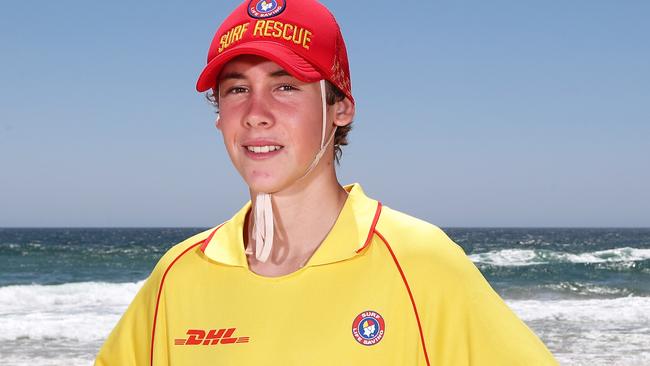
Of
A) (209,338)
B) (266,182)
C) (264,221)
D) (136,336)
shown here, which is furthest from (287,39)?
→ (136,336)

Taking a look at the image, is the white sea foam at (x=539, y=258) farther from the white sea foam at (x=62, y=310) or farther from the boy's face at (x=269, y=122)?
the boy's face at (x=269, y=122)

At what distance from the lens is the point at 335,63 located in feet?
5.49

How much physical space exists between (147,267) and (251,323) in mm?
29399

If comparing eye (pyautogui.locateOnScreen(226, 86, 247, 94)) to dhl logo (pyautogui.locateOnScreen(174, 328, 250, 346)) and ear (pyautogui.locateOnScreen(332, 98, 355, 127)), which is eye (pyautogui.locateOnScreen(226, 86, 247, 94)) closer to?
ear (pyautogui.locateOnScreen(332, 98, 355, 127))

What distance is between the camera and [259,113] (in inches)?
63.7

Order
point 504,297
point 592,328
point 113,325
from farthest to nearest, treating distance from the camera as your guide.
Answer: point 504,297, point 113,325, point 592,328

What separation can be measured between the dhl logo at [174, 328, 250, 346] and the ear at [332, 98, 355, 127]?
505mm

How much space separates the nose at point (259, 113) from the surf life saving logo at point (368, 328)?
0.43 meters

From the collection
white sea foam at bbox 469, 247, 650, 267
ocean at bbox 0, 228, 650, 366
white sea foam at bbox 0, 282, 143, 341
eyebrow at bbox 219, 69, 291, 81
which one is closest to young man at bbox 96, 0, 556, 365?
eyebrow at bbox 219, 69, 291, 81

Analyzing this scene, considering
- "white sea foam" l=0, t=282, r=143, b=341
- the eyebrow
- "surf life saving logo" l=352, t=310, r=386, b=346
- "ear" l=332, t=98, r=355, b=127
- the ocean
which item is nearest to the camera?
"surf life saving logo" l=352, t=310, r=386, b=346

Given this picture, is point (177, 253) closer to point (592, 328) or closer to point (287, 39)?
point (287, 39)

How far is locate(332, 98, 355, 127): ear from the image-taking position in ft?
5.77

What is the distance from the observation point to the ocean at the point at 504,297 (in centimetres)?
1041

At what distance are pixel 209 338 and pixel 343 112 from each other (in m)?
0.57
